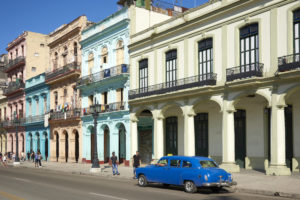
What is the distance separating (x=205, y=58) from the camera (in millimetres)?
25141

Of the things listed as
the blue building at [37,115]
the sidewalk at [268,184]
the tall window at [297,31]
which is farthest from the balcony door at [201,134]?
the blue building at [37,115]

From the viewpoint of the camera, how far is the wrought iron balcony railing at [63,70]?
1555 inches

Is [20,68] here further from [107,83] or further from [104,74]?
[107,83]

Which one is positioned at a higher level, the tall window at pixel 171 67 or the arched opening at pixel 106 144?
the tall window at pixel 171 67

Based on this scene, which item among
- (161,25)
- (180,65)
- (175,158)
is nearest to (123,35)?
(161,25)

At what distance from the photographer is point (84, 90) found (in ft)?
126

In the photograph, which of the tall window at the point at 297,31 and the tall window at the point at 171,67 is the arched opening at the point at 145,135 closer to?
the tall window at the point at 171,67

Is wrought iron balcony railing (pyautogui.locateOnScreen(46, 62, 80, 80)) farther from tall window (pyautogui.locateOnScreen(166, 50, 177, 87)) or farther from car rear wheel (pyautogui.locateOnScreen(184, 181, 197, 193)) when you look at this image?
car rear wheel (pyautogui.locateOnScreen(184, 181, 197, 193))

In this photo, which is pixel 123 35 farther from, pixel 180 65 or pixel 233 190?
pixel 233 190

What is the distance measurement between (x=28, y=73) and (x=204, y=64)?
3264 cm

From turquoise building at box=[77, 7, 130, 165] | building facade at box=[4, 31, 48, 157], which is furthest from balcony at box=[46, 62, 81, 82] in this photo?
building facade at box=[4, 31, 48, 157]

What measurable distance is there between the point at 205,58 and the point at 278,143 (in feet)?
25.1

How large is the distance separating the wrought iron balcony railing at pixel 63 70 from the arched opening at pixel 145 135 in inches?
404

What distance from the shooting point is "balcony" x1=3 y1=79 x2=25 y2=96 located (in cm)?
5167
